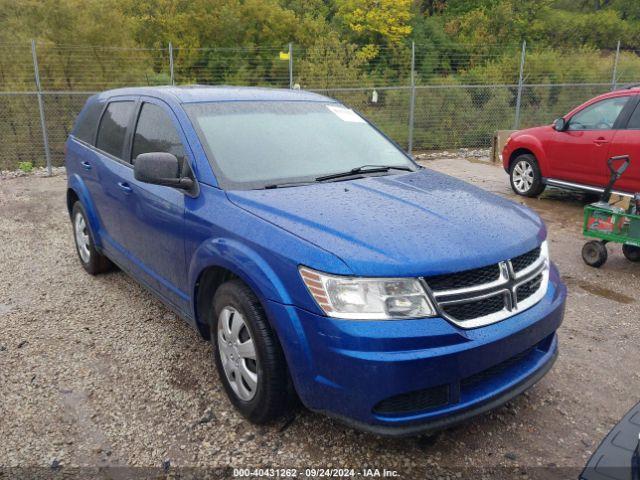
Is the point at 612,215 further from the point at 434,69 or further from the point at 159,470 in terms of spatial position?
the point at 434,69

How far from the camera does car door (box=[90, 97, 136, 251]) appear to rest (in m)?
4.16

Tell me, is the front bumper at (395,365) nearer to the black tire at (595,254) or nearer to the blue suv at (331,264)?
the blue suv at (331,264)

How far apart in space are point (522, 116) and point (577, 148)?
9.44m

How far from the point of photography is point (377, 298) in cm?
232

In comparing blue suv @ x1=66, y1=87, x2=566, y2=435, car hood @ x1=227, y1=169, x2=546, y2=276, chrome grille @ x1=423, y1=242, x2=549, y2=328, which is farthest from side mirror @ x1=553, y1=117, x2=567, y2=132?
chrome grille @ x1=423, y1=242, x2=549, y2=328

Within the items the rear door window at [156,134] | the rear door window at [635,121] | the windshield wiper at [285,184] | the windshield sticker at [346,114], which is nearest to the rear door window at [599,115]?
the rear door window at [635,121]

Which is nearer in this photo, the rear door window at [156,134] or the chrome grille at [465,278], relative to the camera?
the chrome grille at [465,278]

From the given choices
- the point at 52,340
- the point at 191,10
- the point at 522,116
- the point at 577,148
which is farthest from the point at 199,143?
the point at 191,10

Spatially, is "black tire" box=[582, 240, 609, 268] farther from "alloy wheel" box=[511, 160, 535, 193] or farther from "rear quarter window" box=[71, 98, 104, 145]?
"rear quarter window" box=[71, 98, 104, 145]

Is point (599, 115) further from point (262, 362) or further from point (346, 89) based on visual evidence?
point (262, 362)

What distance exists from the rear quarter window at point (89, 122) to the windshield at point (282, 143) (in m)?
1.80

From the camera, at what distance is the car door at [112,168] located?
13.6 ft

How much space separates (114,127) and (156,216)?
4.52 feet

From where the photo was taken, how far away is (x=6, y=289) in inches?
197
